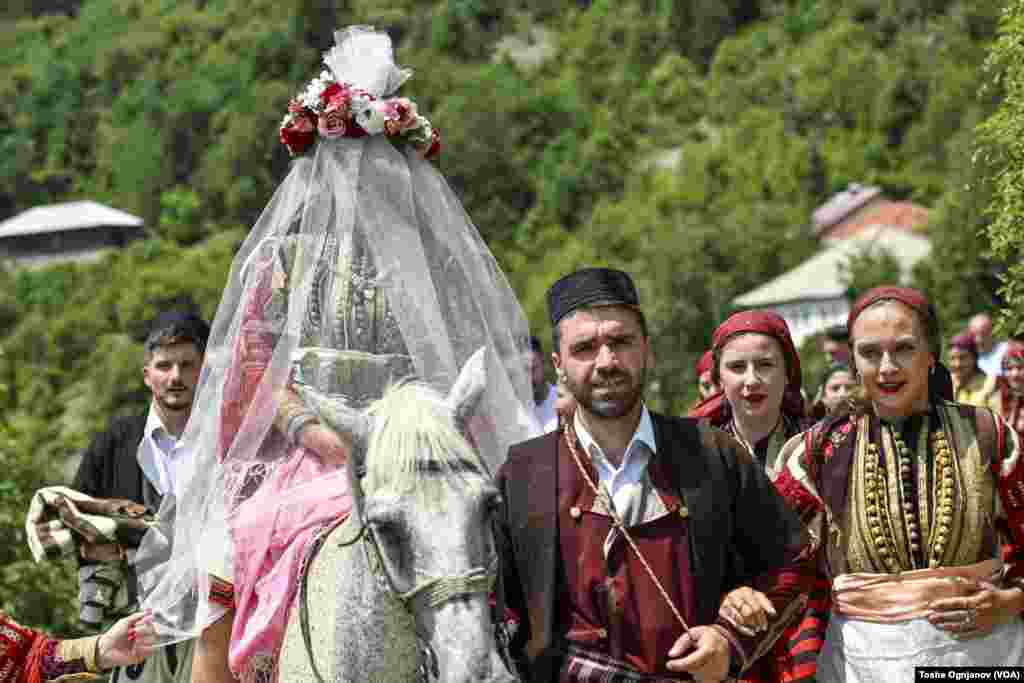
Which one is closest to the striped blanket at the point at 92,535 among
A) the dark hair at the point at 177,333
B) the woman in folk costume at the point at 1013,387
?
the dark hair at the point at 177,333

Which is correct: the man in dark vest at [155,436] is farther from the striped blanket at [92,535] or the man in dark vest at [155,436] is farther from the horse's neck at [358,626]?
the horse's neck at [358,626]

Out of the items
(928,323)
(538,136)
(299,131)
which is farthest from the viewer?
(538,136)

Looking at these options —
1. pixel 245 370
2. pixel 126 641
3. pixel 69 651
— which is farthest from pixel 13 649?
pixel 245 370

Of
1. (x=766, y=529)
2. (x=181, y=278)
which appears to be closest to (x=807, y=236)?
(x=181, y=278)

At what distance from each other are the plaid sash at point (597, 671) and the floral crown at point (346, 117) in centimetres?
268

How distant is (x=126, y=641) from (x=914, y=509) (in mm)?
2946

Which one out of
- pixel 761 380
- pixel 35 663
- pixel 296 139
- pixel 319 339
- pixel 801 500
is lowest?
pixel 35 663

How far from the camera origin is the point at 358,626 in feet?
16.5

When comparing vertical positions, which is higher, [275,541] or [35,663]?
[275,541]

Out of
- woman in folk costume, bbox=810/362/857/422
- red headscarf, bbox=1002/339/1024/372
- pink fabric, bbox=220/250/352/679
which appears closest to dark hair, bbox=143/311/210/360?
pink fabric, bbox=220/250/352/679

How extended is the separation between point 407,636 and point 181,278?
13007 cm

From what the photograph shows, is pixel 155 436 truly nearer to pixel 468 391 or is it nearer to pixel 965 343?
pixel 468 391

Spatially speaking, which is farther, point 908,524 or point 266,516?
point 266,516

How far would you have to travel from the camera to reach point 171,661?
757 cm
